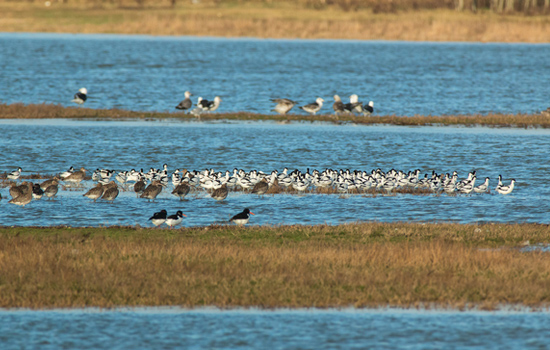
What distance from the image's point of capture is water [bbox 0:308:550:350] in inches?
477

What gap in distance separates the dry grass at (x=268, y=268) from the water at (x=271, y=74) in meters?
28.9

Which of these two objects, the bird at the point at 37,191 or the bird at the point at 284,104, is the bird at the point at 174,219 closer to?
the bird at the point at 37,191

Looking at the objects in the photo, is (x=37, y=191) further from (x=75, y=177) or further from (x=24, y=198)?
(x=75, y=177)

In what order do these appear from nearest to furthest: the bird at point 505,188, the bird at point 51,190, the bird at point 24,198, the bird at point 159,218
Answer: the bird at point 159,218 < the bird at point 24,198 < the bird at point 51,190 < the bird at point 505,188

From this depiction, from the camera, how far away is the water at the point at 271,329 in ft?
39.8

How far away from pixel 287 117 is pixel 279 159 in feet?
35.4

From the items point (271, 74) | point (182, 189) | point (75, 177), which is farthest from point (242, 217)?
point (271, 74)

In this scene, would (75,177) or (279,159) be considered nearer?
(75,177)

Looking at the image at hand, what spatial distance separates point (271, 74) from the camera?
70.8m

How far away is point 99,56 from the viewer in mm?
87750

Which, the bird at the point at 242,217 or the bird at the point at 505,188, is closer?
the bird at the point at 242,217

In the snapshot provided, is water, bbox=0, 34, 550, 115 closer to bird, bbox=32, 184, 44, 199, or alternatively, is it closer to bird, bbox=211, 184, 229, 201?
bird, bbox=211, 184, 229, 201

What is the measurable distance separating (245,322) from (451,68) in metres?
68.1

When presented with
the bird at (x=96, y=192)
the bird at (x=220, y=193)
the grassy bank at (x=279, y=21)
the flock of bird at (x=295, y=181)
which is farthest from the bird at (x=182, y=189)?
the grassy bank at (x=279, y=21)
